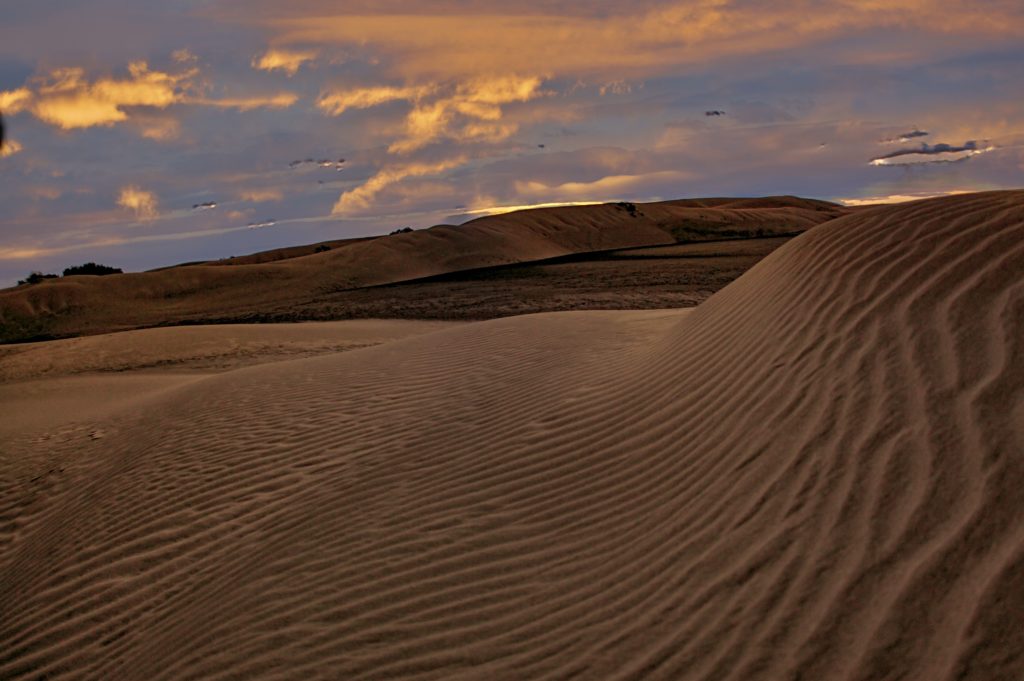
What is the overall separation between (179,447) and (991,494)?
298 inches

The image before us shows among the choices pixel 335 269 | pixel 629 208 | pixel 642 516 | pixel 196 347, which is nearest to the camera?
pixel 642 516

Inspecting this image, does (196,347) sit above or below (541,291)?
below

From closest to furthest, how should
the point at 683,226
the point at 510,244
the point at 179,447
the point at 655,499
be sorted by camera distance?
the point at 655,499, the point at 179,447, the point at 510,244, the point at 683,226

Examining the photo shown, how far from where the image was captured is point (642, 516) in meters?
4.54

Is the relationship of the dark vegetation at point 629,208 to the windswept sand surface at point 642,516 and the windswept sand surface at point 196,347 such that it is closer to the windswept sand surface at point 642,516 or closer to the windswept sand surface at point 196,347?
the windswept sand surface at point 196,347

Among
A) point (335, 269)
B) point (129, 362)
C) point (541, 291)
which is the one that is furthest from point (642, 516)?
point (335, 269)

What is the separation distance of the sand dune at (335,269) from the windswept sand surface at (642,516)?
20317 millimetres

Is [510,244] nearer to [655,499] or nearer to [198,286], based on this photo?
[198,286]

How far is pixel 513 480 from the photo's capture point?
566 centimetres

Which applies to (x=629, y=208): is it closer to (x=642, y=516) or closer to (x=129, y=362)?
(x=129, y=362)

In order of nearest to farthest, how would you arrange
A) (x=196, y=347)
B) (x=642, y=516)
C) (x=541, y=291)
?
1. (x=642, y=516)
2. (x=196, y=347)
3. (x=541, y=291)

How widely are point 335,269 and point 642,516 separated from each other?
34.3 m

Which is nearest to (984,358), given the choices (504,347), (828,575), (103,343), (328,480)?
(828,575)

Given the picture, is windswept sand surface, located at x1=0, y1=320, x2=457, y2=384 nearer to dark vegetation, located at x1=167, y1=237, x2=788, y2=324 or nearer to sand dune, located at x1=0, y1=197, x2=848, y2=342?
dark vegetation, located at x1=167, y1=237, x2=788, y2=324
